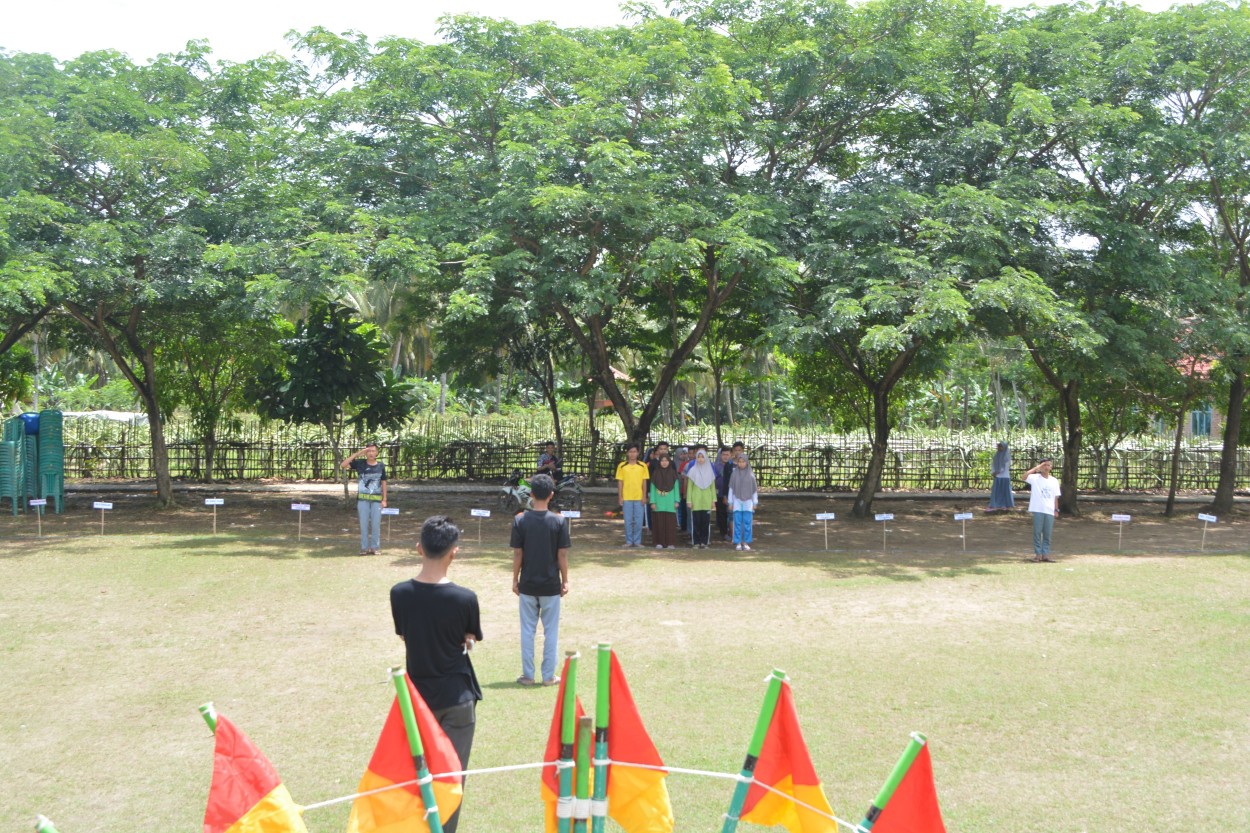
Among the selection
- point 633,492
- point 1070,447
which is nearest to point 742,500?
point 633,492

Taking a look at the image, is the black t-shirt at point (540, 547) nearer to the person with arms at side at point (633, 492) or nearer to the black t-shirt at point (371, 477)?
the black t-shirt at point (371, 477)

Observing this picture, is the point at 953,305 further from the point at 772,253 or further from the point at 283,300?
the point at 283,300

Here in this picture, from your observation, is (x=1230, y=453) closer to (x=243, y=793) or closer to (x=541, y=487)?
(x=541, y=487)

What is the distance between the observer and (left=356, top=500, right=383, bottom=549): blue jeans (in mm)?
14518

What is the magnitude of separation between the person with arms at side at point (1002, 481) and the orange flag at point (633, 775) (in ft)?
62.3

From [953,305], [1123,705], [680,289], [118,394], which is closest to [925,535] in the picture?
[953,305]

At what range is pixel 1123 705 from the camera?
7656 mm

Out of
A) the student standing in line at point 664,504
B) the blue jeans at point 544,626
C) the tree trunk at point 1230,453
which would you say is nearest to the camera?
the blue jeans at point 544,626

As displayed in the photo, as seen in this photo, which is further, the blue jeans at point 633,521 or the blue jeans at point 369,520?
the blue jeans at point 633,521

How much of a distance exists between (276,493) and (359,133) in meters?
9.61

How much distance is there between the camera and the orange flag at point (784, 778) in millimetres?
3926

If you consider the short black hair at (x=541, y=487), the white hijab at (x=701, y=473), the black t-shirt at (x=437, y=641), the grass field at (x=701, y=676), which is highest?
the short black hair at (x=541, y=487)

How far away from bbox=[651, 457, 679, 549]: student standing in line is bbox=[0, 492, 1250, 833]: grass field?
144 cm

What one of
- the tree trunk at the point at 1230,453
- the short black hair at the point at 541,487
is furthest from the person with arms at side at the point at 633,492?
the tree trunk at the point at 1230,453
